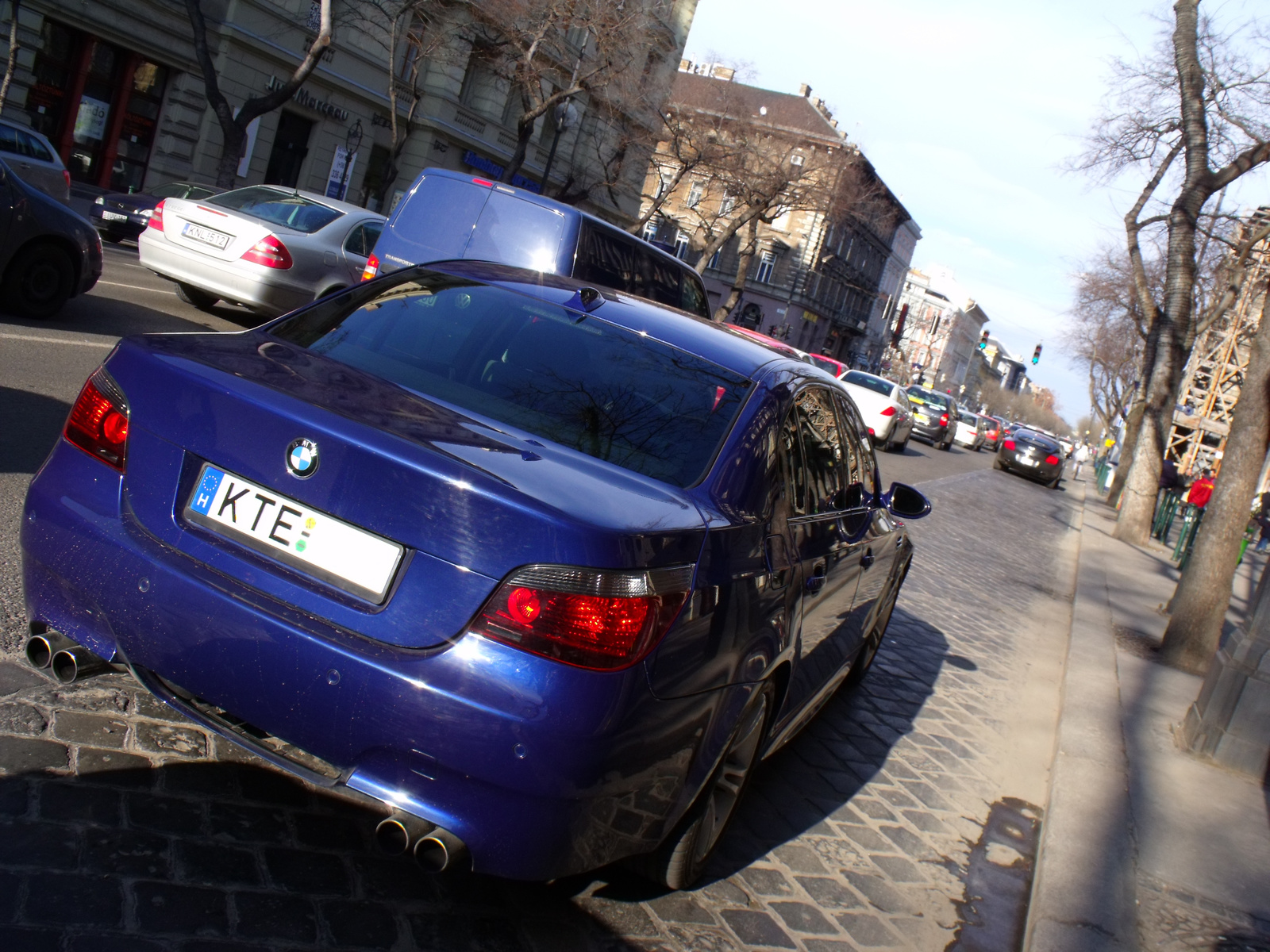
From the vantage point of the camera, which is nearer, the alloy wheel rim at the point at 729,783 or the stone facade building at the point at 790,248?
the alloy wheel rim at the point at 729,783

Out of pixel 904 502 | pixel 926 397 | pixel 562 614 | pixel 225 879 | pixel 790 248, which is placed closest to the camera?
pixel 562 614

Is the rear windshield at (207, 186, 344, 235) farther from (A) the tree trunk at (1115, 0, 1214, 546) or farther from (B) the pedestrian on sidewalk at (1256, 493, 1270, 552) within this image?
(B) the pedestrian on sidewalk at (1256, 493, 1270, 552)

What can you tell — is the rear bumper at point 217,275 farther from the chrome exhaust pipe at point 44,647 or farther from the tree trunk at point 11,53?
the tree trunk at point 11,53

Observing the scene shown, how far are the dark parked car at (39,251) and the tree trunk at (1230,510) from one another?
8.92 metres

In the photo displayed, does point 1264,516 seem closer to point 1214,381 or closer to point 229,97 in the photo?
point 1214,381

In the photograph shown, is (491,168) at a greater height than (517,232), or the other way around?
(491,168)

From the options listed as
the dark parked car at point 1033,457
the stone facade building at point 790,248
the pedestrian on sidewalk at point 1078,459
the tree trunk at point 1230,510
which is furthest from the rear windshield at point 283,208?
the pedestrian on sidewalk at point 1078,459

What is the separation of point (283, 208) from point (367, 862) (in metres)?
11.5

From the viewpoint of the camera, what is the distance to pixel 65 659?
3.04 m

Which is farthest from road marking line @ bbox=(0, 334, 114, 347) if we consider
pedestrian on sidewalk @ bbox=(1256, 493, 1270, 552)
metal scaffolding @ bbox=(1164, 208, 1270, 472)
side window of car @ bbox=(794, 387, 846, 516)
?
metal scaffolding @ bbox=(1164, 208, 1270, 472)

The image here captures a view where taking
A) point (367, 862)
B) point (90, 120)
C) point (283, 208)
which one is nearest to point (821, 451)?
point (367, 862)

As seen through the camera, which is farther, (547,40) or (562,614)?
(547,40)

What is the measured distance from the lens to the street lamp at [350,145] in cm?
3444

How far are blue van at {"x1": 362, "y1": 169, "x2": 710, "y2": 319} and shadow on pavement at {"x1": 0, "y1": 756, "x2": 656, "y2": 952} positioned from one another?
772cm
